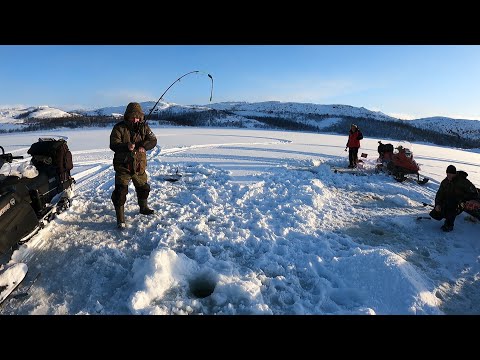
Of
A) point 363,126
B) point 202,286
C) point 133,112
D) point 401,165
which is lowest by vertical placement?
point 202,286

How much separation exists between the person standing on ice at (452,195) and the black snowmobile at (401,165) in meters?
3.31

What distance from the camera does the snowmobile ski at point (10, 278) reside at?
3.24 m

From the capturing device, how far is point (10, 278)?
340cm

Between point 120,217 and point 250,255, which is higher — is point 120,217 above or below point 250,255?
above

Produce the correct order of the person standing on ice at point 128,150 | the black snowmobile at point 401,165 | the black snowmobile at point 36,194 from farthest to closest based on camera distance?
the black snowmobile at point 401,165, the person standing on ice at point 128,150, the black snowmobile at point 36,194

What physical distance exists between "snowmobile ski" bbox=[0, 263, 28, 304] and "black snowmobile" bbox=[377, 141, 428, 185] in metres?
9.13

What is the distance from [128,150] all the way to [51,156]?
151 cm

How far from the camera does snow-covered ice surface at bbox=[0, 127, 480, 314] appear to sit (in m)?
3.51

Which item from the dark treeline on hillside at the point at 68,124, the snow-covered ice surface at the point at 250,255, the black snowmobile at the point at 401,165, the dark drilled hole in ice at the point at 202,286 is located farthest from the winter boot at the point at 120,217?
the dark treeline on hillside at the point at 68,124

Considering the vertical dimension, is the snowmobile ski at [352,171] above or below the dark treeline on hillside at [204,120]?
below

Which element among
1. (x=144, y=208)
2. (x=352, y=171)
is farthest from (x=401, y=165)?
(x=144, y=208)

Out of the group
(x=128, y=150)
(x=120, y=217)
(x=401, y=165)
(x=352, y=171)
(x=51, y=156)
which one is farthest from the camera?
(x=352, y=171)

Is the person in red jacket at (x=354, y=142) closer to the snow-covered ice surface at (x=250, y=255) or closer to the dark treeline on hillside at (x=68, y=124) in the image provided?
the snow-covered ice surface at (x=250, y=255)

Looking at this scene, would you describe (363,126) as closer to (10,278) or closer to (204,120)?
(204,120)
